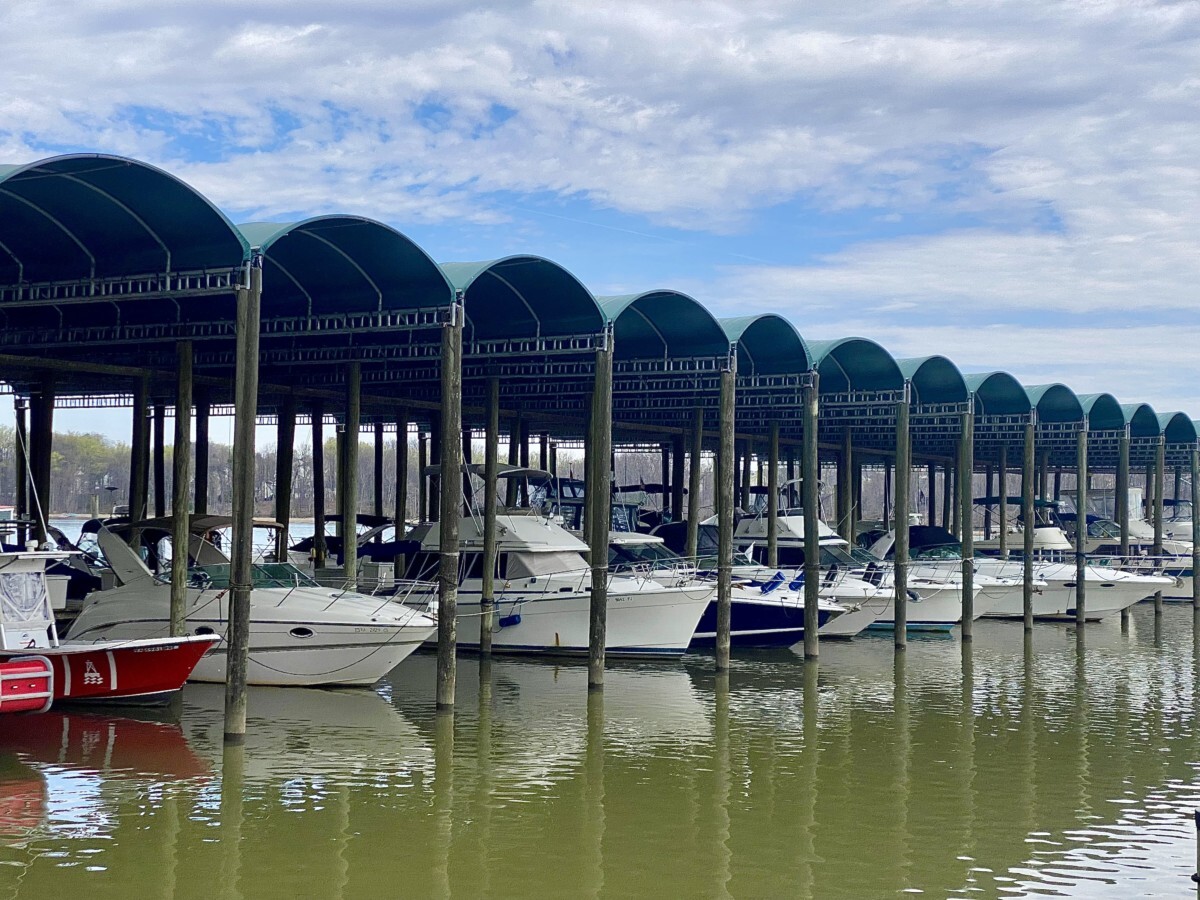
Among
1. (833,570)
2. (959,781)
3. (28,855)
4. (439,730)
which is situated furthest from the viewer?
(833,570)

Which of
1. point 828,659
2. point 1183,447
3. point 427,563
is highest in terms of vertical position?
point 1183,447

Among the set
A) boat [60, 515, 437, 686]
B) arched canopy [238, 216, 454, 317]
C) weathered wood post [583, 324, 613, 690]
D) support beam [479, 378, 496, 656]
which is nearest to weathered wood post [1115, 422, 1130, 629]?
support beam [479, 378, 496, 656]

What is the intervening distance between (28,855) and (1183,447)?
50182mm

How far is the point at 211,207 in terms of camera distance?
18.0 meters

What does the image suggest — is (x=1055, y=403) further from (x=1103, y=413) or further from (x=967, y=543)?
(x=967, y=543)

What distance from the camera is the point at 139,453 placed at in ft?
88.9

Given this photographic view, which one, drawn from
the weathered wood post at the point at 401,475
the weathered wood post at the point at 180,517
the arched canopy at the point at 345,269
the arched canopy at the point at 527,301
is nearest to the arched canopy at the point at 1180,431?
the weathered wood post at the point at 401,475

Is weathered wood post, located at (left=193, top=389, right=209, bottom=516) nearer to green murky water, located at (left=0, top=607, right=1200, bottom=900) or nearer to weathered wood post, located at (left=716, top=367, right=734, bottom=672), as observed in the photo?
green murky water, located at (left=0, top=607, right=1200, bottom=900)

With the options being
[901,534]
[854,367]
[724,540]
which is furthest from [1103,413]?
[724,540]

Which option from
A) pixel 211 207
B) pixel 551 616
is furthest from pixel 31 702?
pixel 551 616

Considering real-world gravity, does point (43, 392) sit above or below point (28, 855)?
above

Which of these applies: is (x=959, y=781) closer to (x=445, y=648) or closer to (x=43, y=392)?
(x=445, y=648)

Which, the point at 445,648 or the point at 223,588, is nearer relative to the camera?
the point at 445,648

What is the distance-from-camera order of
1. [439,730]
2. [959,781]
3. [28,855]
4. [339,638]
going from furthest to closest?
[339,638], [439,730], [959,781], [28,855]
